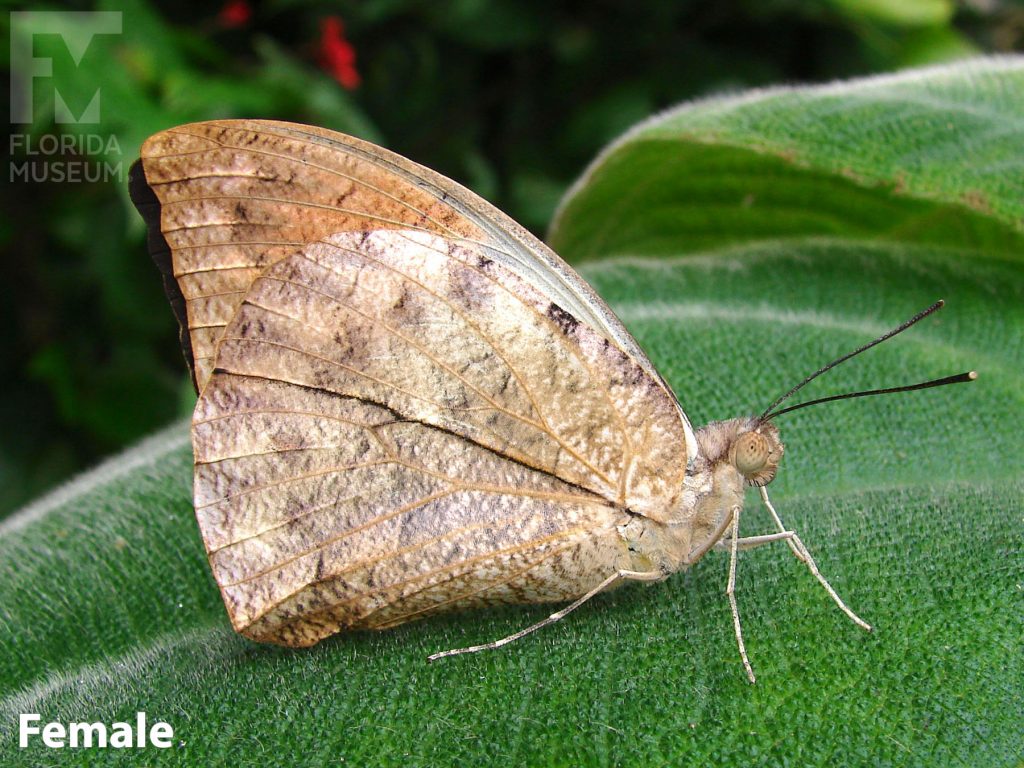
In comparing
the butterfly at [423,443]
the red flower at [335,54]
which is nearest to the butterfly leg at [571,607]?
the butterfly at [423,443]

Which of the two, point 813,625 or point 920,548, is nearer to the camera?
point 813,625

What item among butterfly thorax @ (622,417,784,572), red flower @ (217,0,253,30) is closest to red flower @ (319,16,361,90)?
red flower @ (217,0,253,30)

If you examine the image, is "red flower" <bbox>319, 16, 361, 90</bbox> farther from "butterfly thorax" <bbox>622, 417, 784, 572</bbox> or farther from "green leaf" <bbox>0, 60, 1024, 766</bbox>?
"butterfly thorax" <bbox>622, 417, 784, 572</bbox>

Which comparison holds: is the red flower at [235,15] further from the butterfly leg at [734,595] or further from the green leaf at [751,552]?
the butterfly leg at [734,595]

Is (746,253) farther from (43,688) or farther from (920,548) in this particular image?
(43,688)

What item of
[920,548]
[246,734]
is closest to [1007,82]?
[920,548]

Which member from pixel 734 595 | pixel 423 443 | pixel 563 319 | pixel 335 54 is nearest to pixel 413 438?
pixel 423 443
